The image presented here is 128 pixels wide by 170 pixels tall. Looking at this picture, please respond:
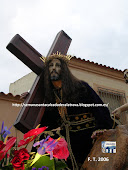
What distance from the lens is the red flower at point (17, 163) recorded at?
114 cm

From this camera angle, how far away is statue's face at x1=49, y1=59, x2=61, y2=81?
266 centimetres

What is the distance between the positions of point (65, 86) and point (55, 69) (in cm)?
22

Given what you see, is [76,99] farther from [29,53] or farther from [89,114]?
[29,53]

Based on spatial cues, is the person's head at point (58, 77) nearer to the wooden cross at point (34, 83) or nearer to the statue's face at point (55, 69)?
the statue's face at point (55, 69)

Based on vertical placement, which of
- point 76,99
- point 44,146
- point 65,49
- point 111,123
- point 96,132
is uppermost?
point 65,49

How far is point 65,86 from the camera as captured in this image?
2689 mm

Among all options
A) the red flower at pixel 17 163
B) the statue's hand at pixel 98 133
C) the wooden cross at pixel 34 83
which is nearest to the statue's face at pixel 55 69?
the wooden cross at pixel 34 83

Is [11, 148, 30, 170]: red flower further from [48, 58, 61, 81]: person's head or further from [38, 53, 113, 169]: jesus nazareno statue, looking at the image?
[48, 58, 61, 81]: person's head

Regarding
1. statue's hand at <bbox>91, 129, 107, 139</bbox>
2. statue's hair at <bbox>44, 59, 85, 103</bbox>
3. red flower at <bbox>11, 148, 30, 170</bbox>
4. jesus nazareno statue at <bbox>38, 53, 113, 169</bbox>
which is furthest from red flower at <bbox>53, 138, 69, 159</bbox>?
statue's hair at <bbox>44, 59, 85, 103</bbox>

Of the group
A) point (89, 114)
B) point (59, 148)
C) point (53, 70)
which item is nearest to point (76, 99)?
point (89, 114)

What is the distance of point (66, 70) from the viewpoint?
9.13 ft

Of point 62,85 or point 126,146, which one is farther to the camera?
point 62,85

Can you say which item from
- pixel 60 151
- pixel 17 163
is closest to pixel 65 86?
pixel 60 151

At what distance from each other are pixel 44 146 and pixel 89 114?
1.52 m
